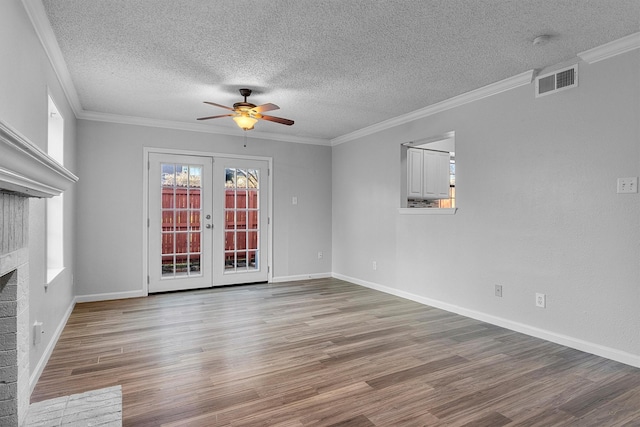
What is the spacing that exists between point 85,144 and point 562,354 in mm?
5645

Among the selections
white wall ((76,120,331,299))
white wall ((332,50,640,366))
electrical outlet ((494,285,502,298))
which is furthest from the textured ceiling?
electrical outlet ((494,285,502,298))

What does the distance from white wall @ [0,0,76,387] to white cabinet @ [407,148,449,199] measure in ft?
13.6

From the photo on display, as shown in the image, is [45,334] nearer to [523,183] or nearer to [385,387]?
[385,387]

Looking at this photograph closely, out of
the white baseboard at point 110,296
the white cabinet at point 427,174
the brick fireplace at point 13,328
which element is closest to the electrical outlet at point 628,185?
the white cabinet at point 427,174

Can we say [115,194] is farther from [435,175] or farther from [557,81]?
[557,81]

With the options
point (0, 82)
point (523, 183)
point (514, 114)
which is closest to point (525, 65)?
point (514, 114)

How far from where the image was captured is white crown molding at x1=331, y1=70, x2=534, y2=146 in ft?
11.7

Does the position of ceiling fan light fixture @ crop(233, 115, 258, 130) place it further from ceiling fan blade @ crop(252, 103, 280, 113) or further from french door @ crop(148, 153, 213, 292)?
french door @ crop(148, 153, 213, 292)

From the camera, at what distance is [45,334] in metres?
2.90

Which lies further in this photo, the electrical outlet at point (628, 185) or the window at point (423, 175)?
the window at point (423, 175)

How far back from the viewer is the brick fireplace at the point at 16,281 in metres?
1.60

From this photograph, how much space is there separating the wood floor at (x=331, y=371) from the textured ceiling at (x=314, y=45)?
242cm

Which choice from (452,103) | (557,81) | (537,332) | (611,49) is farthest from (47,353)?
(611,49)

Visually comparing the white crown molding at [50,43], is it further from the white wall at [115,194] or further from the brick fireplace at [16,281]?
the brick fireplace at [16,281]
